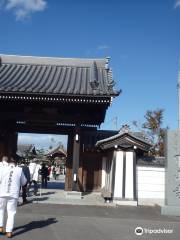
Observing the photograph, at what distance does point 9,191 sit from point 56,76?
36.2 feet

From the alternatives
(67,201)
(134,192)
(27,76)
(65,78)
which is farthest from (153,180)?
(27,76)

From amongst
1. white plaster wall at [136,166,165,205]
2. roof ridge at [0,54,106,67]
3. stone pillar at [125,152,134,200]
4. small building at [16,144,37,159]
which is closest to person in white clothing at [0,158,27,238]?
stone pillar at [125,152,134,200]

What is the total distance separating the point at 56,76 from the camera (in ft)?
59.0

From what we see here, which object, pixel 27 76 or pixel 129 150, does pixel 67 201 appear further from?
pixel 27 76

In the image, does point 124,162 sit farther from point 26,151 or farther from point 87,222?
point 26,151

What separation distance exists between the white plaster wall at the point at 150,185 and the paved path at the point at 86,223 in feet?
6.11

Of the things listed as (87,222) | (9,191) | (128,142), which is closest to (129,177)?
(128,142)

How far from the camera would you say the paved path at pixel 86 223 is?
7.94 metres

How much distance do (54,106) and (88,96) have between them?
8.08 ft

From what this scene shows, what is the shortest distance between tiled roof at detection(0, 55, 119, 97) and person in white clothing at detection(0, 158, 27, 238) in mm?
6800

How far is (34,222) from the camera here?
30.4 ft

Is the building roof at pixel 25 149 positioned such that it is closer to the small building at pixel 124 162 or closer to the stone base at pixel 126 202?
the small building at pixel 124 162

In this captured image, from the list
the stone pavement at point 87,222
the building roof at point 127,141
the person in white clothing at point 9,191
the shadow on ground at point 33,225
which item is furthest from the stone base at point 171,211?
the person in white clothing at point 9,191

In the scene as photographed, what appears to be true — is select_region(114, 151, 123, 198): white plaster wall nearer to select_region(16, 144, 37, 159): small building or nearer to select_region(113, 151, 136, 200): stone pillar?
select_region(113, 151, 136, 200): stone pillar
